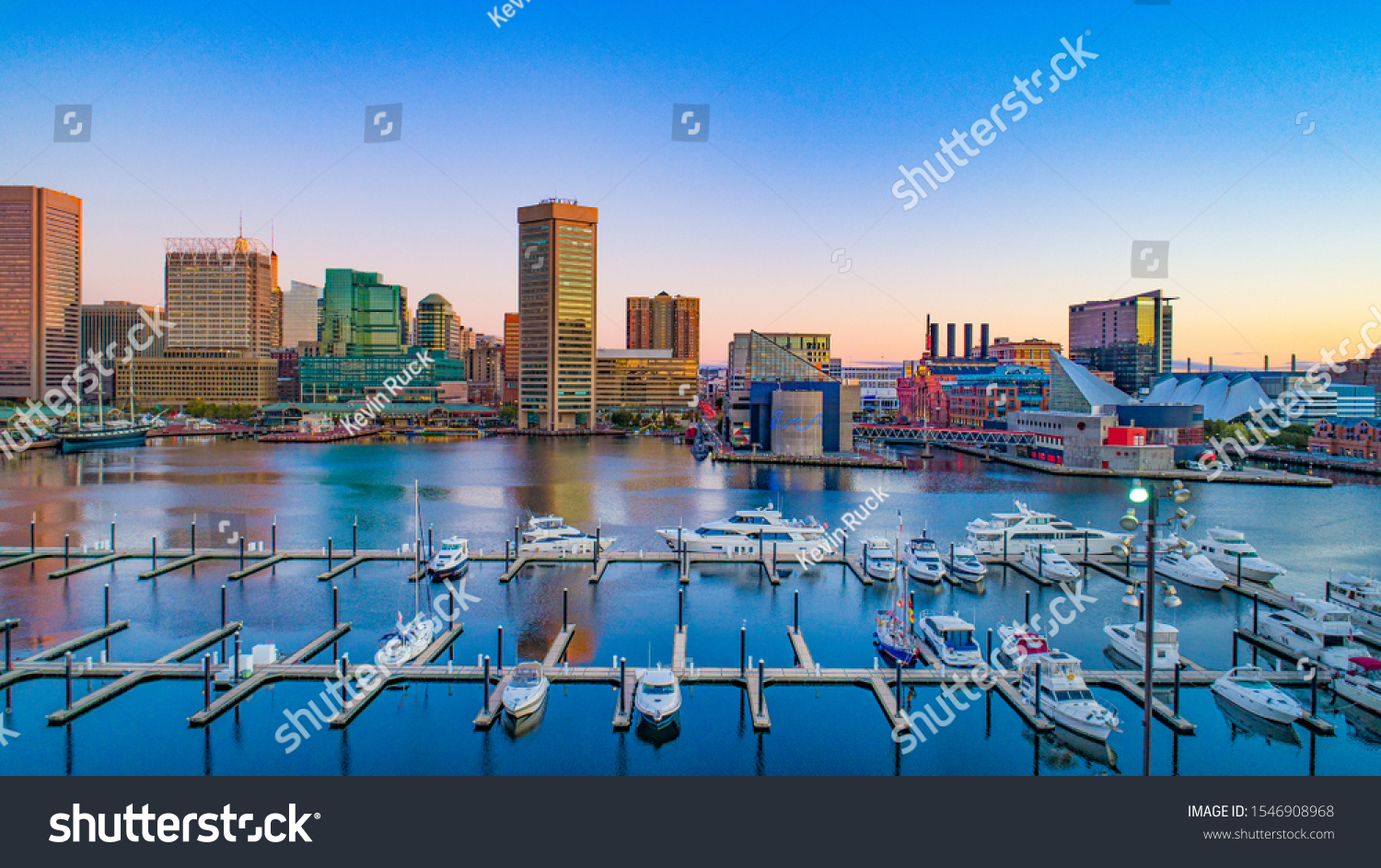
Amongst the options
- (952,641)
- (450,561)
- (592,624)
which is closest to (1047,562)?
(952,641)

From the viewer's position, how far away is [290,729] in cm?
1033

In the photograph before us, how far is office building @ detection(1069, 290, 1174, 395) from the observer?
107444mm

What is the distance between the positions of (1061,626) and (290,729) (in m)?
12.2

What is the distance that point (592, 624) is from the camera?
14.9 metres

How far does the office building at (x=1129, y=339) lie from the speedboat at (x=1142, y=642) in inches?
4008

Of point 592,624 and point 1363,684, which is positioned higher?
point 1363,684

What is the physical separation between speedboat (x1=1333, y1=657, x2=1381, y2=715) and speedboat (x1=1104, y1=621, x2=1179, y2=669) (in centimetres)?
194

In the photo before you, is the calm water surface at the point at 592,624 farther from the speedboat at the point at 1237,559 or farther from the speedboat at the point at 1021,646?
the speedboat at the point at 1021,646

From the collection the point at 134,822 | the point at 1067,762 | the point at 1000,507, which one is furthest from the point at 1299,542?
the point at 134,822

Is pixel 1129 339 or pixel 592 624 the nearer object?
pixel 592 624

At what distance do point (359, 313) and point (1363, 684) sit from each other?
141 m

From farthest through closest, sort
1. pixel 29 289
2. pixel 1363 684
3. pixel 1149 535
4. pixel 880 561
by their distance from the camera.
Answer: pixel 29 289, pixel 880 561, pixel 1363 684, pixel 1149 535

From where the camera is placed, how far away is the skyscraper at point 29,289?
90.8 m

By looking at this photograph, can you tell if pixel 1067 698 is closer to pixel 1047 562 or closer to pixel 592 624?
pixel 592 624
